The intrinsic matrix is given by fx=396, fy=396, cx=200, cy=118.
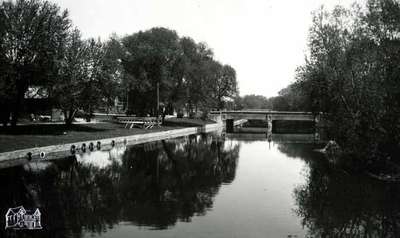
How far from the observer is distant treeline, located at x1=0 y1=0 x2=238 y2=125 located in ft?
137

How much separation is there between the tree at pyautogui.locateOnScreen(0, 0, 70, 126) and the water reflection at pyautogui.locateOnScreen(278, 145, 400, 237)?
3052cm

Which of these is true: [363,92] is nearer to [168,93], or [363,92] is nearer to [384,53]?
[384,53]

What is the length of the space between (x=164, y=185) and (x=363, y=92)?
16.3 meters

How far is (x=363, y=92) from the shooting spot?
29531 millimetres

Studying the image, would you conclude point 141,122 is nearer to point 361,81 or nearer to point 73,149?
point 73,149

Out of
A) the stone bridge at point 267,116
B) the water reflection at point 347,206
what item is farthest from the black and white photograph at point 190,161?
the stone bridge at point 267,116

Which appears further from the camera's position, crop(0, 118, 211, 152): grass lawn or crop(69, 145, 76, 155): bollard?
crop(69, 145, 76, 155): bollard

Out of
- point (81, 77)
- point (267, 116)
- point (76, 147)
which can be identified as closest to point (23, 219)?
point (76, 147)

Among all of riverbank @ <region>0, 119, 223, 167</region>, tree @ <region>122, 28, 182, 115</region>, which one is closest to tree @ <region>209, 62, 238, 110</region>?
tree @ <region>122, 28, 182, 115</region>

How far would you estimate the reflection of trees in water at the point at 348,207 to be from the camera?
1685cm

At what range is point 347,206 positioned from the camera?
20641 mm

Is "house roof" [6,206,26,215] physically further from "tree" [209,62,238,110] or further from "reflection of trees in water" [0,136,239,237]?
"tree" [209,62,238,110]

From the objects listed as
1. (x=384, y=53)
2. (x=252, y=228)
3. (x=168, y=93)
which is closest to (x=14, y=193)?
(x=252, y=228)

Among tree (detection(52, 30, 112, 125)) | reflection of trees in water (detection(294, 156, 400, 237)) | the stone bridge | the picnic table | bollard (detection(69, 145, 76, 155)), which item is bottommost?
reflection of trees in water (detection(294, 156, 400, 237))
